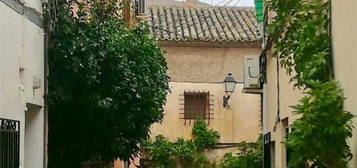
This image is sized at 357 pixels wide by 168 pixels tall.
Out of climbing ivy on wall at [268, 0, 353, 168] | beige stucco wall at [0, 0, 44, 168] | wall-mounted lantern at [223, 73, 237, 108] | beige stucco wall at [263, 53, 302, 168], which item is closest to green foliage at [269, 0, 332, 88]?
climbing ivy on wall at [268, 0, 353, 168]

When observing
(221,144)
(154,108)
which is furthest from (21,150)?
(221,144)

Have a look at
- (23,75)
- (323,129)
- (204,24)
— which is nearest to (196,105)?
(204,24)

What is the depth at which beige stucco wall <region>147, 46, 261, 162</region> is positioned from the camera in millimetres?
28625

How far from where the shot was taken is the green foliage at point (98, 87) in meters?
11.9

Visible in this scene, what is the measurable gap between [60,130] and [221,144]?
1567 cm

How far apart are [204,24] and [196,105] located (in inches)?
159

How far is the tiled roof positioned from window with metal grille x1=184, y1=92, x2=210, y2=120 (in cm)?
201

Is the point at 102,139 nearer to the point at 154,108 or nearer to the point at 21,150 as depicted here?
the point at 154,108

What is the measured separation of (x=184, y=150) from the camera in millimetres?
27672

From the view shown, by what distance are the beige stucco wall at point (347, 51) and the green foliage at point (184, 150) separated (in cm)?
1956

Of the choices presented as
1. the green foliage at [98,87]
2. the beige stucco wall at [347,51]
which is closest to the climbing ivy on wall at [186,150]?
the green foliage at [98,87]

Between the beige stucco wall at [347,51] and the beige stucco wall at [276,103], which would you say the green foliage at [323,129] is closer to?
the beige stucco wall at [347,51]

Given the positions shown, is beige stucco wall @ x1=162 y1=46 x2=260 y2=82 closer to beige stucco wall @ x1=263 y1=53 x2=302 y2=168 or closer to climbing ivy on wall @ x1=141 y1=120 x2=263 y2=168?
climbing ivy on wall @ x1=141 y1=120 x2=263 y2=168

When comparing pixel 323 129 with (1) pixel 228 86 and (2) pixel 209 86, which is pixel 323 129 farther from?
(2) pixel 209 86
